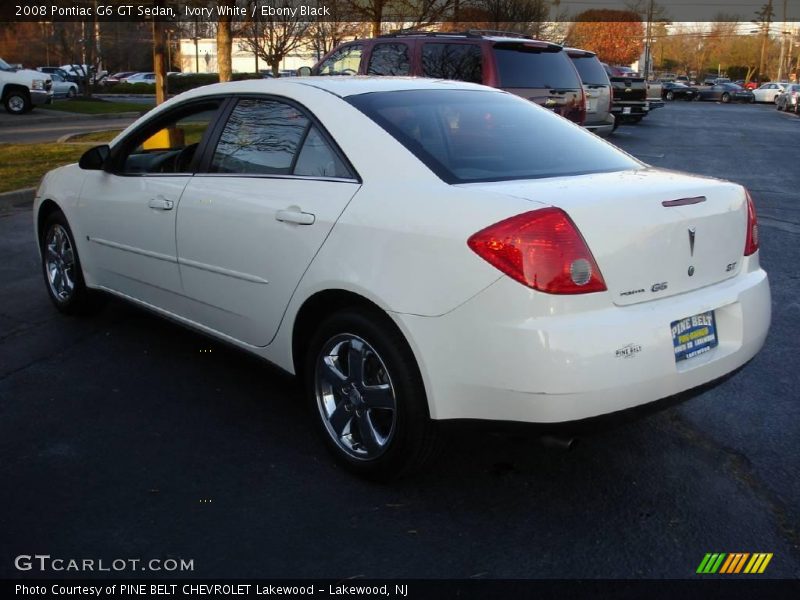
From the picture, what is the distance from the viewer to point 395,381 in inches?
127

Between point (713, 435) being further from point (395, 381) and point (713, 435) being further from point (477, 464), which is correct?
point (395, 381)

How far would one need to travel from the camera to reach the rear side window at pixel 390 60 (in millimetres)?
11219

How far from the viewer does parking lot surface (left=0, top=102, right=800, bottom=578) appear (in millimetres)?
2971

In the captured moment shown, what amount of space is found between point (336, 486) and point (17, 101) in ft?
85.6

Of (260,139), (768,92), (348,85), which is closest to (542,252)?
(348,85)

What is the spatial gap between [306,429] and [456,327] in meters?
1.33

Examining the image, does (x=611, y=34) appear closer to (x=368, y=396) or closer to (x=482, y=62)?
(x=482, y=62)

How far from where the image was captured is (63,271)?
19.1 ft

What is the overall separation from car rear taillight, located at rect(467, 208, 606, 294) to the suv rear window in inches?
319

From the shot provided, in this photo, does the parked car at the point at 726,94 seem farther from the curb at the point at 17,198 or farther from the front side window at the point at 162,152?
the front side window at the point at 162,152

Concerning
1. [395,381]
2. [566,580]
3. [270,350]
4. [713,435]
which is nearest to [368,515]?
[395,381]

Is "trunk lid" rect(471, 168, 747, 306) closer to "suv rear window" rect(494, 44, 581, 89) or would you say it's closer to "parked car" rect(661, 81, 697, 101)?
"suv rear window" rect(494, 44, 581, 89)

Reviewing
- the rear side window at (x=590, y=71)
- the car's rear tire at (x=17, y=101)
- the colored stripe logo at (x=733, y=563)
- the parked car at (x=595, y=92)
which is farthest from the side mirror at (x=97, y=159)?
the car's rear tire at (x=17, y=101)
